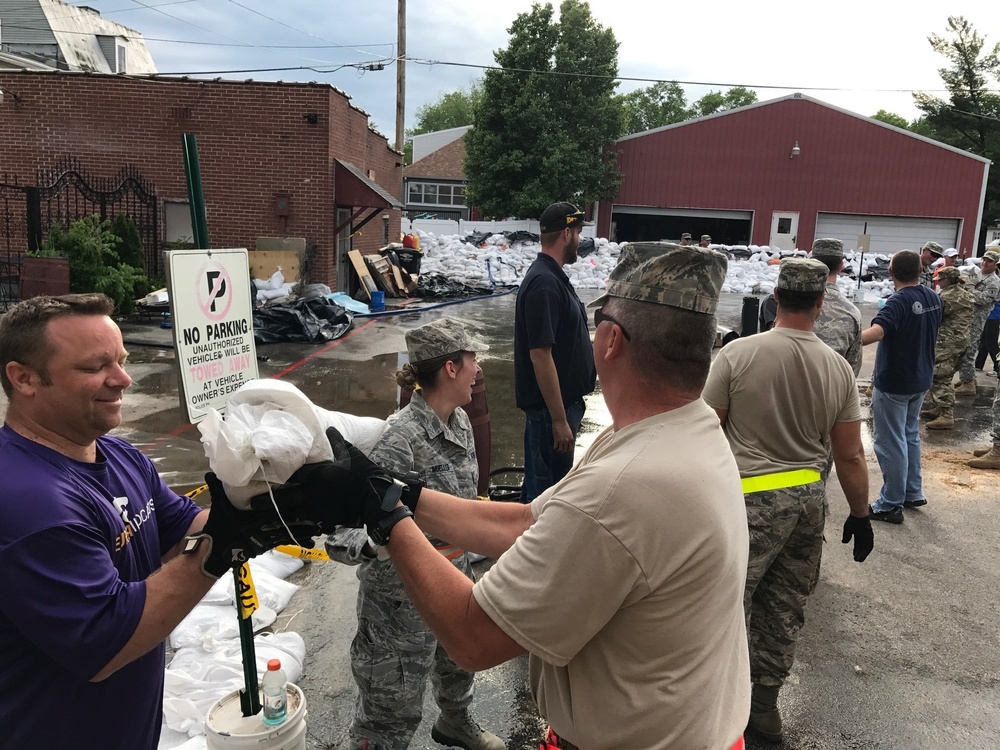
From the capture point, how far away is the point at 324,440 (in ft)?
5.95

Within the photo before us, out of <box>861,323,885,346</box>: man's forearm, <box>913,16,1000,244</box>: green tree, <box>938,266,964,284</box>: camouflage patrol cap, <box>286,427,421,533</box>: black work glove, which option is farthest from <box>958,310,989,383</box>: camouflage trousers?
<box>913,16,1000,244</box>: green tree

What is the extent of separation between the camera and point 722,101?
81.5 m

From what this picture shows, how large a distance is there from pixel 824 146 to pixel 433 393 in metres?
32.4

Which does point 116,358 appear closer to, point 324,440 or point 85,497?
point 85,497

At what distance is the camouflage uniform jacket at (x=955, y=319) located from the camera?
867 centimetres

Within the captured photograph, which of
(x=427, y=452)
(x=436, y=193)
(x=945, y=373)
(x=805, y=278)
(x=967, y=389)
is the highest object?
(x=436, y=193)

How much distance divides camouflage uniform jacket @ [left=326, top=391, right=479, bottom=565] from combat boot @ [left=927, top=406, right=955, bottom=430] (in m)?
7.90

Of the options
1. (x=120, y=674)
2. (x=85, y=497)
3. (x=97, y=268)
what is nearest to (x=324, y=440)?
(x=85, y=497)

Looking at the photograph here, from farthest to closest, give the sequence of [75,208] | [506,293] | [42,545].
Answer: [506,293]
[75,208]
[42,545]

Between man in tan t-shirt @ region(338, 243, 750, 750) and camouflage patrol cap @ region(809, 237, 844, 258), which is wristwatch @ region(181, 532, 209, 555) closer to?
man in tan t-shirt @ region(338, 243, 750, 750)

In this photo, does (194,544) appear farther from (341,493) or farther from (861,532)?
(861,532)

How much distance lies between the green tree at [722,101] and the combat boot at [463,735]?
84.2 m

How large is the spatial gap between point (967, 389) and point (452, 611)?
11379mm

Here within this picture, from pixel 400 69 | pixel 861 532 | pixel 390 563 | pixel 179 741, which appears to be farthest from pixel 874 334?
pixel 400 69
